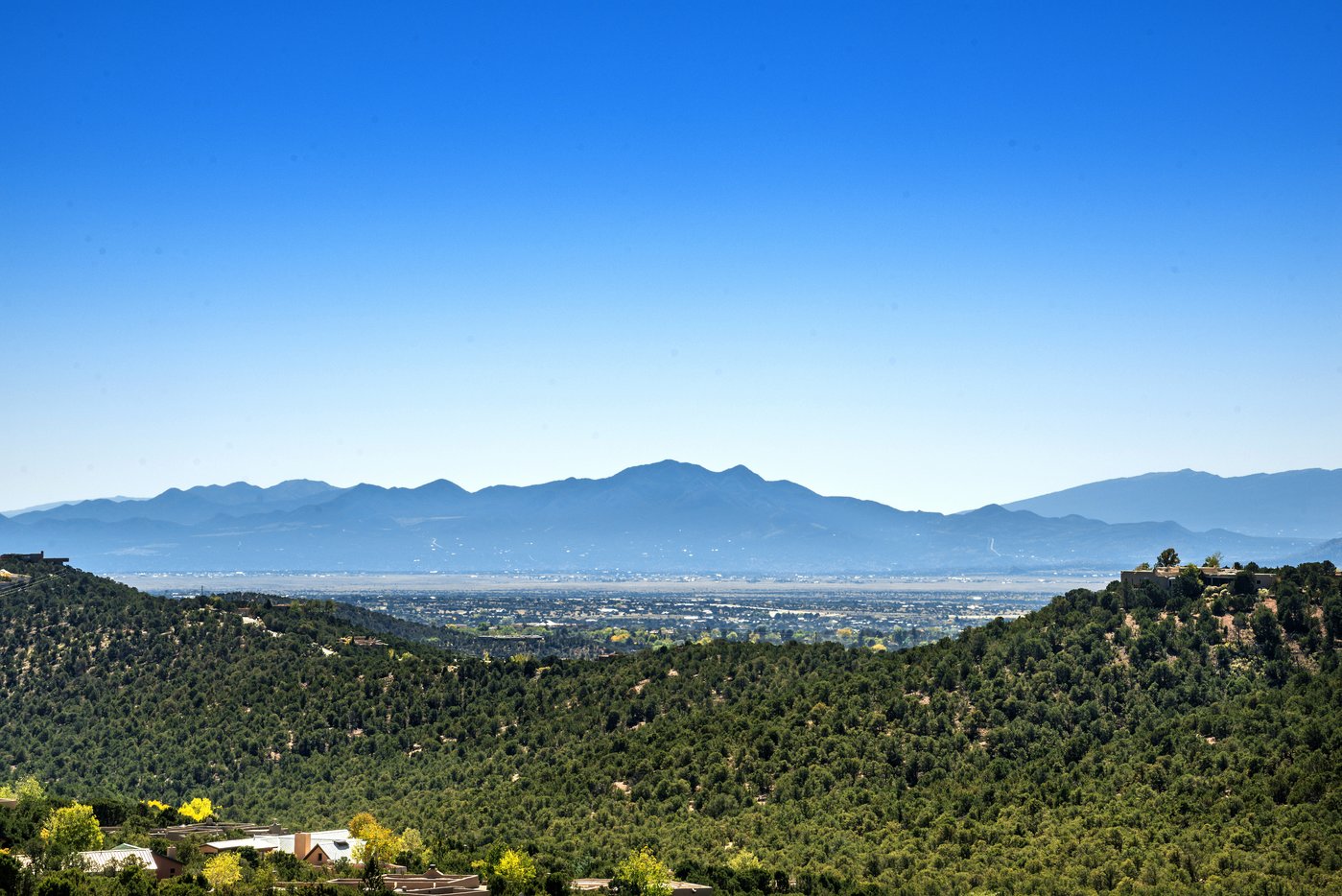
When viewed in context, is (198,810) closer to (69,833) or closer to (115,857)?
(69,833)

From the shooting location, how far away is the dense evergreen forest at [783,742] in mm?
67562

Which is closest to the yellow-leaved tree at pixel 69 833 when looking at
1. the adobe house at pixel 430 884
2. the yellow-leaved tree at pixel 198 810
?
the adobe house at pixel 430 884

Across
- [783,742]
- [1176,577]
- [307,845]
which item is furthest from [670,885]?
[1176,577]

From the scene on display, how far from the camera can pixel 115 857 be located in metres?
65.3

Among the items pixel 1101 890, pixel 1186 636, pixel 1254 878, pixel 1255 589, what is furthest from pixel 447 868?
pixel 1255 589

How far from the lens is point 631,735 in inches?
3738

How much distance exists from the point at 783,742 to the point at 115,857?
123 ft

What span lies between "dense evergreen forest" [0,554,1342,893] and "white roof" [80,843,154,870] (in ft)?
18.9

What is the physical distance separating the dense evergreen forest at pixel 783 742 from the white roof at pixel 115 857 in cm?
575

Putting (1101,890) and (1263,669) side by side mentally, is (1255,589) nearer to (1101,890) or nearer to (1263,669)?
(1263,669)

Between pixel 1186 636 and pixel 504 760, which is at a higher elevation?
pixel 1186 636

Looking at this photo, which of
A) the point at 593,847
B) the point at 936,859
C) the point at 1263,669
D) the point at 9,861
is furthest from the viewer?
the point at 1263,669

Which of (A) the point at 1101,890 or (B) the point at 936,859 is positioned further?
(B) the point at 936,859

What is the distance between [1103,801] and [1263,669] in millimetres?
16103
